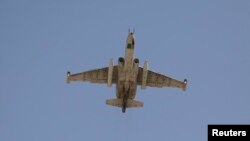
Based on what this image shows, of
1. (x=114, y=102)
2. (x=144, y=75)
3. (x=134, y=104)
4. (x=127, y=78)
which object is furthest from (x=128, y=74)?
(x=114, y=102)

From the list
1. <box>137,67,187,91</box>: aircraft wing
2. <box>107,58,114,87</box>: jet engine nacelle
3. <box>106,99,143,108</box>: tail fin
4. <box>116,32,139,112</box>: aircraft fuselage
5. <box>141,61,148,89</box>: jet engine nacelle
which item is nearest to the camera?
<box>116,32,139,112</box>: aircraft fuselage

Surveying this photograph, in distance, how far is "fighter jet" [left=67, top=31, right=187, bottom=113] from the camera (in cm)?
5928

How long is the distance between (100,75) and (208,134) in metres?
26.7

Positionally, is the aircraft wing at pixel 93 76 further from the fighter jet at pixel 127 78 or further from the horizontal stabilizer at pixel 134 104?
the horizontal stabilizer at pixel 134 104

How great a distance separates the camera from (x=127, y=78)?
60.8 metres

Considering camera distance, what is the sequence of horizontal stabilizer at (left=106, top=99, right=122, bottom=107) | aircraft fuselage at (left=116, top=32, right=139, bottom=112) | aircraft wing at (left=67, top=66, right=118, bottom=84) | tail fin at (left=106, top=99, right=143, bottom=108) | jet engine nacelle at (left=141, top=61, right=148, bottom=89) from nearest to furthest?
aircraft fuselage at (left=116, top=32, right=139, bottom=112) → jet engine nacelle at (left=141, top=61, right=148, bottom=89) → tail fin at (left=106, top=99, right=143, bottom=108) → horizontal stabilizer at (left=106, top=99, right=122, bottom=107) → aircraft wing at (left=67, top=66, right=118, bottom=84)

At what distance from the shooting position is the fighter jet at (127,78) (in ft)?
194

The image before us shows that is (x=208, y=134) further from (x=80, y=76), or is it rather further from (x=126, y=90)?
(x=80, y=76)

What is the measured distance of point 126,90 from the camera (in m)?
62.6

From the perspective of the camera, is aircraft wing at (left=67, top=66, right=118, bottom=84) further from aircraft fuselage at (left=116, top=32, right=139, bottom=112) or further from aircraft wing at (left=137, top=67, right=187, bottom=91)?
aircraft wing at (left=137, top=67, right=187, bottom=91)

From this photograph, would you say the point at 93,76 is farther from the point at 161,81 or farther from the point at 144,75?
the point at 161,81

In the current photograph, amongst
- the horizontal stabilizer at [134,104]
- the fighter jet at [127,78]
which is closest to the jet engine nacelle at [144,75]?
the fighter jet at [127,78]

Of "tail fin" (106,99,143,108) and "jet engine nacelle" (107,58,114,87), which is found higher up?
"jet engine nacelle" (107,58,114,87)

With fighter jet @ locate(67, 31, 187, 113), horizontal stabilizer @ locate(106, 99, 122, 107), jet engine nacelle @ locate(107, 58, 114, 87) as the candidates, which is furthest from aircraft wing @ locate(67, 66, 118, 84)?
jet engine nacelle @ locate(107, 58, 114, 87)
